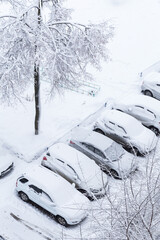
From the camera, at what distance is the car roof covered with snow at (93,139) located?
1429cm

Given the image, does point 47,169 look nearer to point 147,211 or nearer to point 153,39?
point 147,211

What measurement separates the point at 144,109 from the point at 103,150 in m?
4.72

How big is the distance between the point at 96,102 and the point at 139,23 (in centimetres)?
1661

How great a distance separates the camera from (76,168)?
1291 centimetres

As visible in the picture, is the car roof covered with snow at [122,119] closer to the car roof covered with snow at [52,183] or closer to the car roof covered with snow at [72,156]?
the car roof covered with snow at [72,156]

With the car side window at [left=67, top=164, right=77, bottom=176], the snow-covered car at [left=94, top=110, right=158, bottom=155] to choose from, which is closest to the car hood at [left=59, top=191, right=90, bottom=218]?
the car side window at [left=67, top=164, right=77, bottom=176]

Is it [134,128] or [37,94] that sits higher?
[37,94]

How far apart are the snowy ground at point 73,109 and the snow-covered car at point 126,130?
6.58 ft

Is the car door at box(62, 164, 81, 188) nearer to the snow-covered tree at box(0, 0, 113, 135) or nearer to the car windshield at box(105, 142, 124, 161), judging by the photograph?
the car windshield at box(105, 142, 124, 161)

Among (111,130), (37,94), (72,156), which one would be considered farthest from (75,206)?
(37,94)

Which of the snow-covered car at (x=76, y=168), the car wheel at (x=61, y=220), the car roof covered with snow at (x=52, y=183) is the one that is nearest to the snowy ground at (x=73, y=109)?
the car wheel at (x=61, y=220)

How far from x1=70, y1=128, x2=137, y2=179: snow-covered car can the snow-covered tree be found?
2791 millimetres

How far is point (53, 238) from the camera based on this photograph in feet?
37.3

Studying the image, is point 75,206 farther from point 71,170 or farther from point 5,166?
point 5,166
